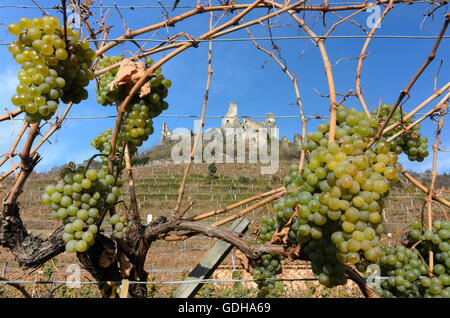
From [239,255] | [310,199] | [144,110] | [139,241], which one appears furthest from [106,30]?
[310,199]

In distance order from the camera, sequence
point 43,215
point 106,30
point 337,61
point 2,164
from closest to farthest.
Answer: point 337,61
point 2,164
point 106,30
point 43,215

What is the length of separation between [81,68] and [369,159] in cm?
99

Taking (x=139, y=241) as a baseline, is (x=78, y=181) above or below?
above

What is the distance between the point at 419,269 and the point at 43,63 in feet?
5.03

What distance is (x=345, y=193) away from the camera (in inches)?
36.9

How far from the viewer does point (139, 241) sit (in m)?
1.58

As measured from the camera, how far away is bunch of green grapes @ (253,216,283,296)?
→ 1534mm

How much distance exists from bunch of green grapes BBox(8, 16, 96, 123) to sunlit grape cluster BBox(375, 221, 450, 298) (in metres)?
1.28

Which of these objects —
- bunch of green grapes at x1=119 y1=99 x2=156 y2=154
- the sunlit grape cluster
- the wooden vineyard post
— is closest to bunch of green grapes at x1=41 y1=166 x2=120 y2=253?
bunch of green grapes at x1=119 y1=99 x2=156 y2=154

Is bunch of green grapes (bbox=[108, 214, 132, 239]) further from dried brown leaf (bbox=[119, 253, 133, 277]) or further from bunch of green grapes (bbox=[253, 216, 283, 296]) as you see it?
bunch of green grapes (bbox=[253, 216, 283, 296])

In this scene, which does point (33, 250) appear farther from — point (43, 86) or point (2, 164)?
point (43, 86)

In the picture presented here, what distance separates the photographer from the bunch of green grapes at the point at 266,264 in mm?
1534

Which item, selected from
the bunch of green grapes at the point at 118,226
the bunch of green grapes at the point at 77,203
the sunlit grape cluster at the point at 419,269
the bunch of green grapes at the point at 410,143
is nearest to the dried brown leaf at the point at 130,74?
the bunch of green grapes at the point at 77,203

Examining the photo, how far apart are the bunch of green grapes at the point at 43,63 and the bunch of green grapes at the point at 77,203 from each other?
0.88ft
